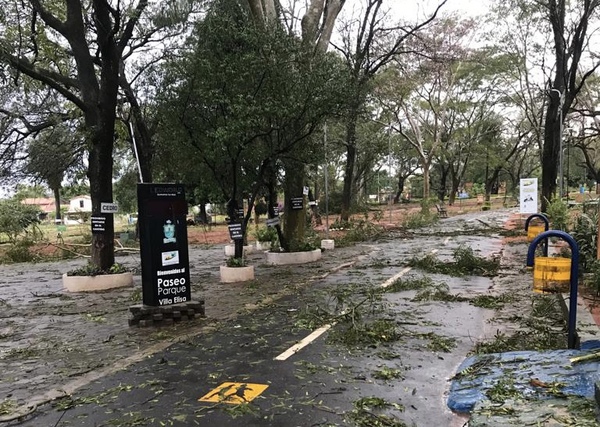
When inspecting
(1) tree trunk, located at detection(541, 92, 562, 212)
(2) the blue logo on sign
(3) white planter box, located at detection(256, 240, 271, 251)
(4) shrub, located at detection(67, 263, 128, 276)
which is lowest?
(3) white planter box, located at detection(256, 240, 271, 251)

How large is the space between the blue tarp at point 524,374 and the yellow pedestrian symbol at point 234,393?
1746mm

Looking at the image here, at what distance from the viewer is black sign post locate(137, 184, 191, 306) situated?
26.3 ft

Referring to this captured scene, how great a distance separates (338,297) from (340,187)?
155 feet

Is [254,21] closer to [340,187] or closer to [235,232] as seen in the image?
[235,232]

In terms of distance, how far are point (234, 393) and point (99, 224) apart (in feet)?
29.5

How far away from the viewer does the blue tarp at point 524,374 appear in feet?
14.0

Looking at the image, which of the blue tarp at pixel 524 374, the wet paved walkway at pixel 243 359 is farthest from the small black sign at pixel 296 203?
the blue tarp at pixel 524 374

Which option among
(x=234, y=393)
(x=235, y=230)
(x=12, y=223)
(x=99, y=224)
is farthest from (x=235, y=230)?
(x=12, y=223)

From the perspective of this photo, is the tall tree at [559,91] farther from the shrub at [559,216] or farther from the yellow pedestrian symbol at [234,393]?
the yellow pedestrian symbol at [234,393]

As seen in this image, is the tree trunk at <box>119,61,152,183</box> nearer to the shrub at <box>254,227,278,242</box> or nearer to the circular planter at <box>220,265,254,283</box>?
the shrub at <box>254,227,278,242</box>

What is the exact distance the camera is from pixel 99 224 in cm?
1279

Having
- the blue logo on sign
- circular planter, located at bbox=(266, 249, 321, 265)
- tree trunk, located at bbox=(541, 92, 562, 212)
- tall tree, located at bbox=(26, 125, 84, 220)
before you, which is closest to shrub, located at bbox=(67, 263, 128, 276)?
circular planter, located at bbox=(266, 249, 321, 265)

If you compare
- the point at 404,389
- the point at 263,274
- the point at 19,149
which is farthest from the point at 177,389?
the point at 19,149

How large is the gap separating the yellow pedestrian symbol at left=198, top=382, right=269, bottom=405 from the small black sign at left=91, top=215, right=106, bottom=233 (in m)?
8.60
